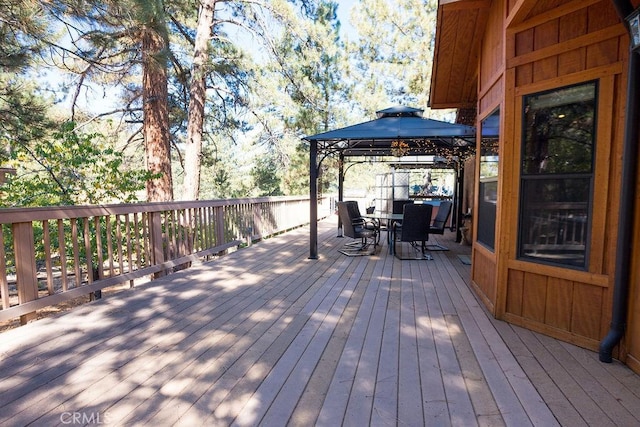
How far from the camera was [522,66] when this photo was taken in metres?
2.60

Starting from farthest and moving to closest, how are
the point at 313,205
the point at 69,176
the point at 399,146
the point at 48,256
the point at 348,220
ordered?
the point at 399,146 < the point at 348,220 < the point at 313,205 < the point at 69,176 < the point at 48,256

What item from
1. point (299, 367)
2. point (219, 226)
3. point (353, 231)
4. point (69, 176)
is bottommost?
point (299, 367)

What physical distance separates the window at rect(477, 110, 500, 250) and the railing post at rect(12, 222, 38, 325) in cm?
389

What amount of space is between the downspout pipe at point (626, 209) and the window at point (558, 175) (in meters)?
0.24

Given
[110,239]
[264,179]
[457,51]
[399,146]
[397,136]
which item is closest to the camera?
[110,239]

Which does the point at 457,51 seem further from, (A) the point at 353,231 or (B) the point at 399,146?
(A) the point at 353,231

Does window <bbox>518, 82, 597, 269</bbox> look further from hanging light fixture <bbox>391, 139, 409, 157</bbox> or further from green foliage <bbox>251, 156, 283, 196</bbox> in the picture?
green foliage <bbox>251, 156, 283, 196</bbox>

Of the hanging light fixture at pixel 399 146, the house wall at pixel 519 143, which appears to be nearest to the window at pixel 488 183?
the house wall at pixel 519 143

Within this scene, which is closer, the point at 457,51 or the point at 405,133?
the point at 457,51

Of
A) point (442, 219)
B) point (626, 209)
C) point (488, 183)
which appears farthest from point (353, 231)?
point (626, 209)

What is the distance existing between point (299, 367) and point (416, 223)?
3.72 meters

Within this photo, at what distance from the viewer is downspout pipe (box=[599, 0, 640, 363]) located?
1900 mm

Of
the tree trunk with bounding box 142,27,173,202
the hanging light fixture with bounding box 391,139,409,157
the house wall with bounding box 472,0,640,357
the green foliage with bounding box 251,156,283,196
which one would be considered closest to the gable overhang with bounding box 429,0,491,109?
the house wall with bounding box 472,0,640,357

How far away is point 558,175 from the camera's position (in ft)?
7.81
